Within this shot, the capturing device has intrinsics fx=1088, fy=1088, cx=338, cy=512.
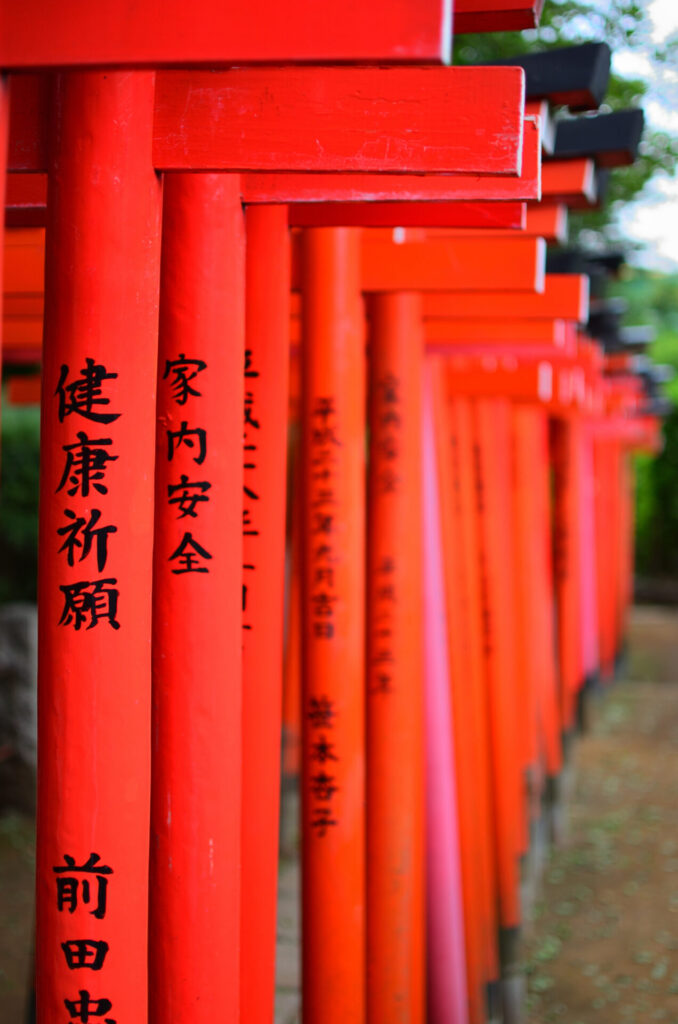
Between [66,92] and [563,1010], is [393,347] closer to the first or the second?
[66,92]

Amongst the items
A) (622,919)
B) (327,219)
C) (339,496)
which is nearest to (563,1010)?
(622,919)

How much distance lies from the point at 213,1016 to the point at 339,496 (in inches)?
68.0

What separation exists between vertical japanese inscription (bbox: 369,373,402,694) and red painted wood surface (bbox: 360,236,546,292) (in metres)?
0.41

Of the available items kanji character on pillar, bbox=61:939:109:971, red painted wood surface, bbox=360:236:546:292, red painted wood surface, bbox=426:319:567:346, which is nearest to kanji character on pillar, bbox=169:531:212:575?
kanji character on pillar, bbox=61:939:109:971

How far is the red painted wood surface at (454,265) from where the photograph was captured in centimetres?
366

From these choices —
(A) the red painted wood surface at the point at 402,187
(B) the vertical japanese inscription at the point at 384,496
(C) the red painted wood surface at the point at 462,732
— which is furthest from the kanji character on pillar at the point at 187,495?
(C) the red painted wood surface at the point at 462,732

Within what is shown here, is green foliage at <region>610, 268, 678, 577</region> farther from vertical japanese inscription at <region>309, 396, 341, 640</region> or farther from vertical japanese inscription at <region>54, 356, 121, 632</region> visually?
vertical japanese inscription at <region>54, 356, 121, 632</region>

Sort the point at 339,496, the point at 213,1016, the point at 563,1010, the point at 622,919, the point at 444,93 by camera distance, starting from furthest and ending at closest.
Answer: the point at 622,919 < the point at 563,1010 < the point at 339,496 < the point at 213,1016 < the point at 444,93

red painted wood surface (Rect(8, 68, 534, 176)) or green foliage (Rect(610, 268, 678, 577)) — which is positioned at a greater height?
green foliage (Rect(610, 268, 678, 577))

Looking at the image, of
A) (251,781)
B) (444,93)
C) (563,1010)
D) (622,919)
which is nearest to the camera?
(444,93)

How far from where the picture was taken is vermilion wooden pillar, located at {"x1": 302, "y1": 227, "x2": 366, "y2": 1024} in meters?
3.51

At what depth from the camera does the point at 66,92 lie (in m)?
2.05

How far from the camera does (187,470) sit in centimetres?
237

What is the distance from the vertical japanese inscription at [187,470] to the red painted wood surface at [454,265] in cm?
166
